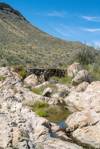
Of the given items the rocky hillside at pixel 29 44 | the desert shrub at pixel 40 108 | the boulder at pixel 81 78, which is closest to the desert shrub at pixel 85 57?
the boulder at pixel 81 78

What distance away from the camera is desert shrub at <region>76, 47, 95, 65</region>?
54125mm

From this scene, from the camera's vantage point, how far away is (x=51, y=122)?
2281 cm

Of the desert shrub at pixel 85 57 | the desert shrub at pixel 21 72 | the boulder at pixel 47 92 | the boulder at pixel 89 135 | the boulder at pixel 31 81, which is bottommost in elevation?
the boulder at pixel 89 135

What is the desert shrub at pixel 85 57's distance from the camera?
54.1 metres

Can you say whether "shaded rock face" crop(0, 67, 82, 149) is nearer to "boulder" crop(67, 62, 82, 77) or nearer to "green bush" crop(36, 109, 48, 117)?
"green bush" crop(36, 109, 48, 117)

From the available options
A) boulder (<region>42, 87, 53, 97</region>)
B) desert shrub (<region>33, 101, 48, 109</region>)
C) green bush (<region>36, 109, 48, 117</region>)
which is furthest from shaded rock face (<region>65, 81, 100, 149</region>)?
boulder (<region>42, 87, 53, 97</region>)

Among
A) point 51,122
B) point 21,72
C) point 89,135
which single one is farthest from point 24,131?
point 21,72

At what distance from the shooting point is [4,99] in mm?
24109

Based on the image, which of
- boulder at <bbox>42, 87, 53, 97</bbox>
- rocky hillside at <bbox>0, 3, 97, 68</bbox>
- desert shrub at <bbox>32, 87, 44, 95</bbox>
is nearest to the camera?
boulder at <bbox>42, 87, 53, 97</bbox>

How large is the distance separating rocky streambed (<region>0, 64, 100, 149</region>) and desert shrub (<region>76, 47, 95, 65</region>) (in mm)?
21904

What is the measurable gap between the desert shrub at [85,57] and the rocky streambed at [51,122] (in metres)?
21.9

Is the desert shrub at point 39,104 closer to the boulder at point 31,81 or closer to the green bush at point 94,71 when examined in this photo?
the boulder at point 31,81

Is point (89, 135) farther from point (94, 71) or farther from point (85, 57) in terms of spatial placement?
point (85, 57)

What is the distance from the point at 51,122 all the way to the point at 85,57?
3304 centimetres
